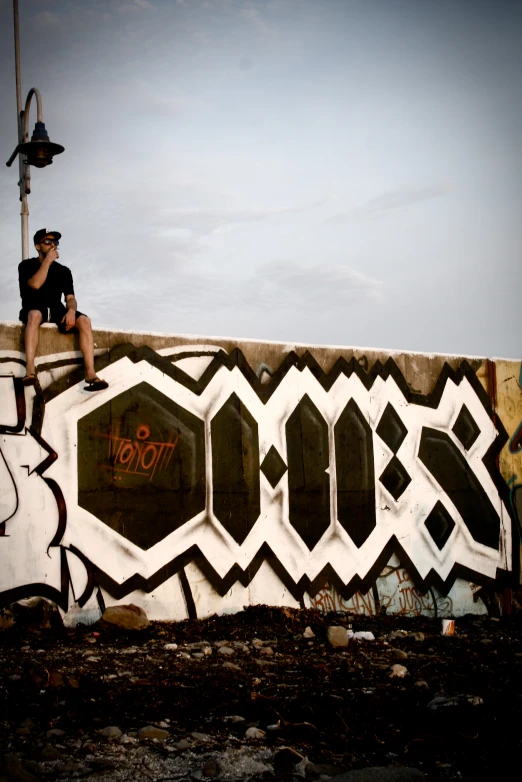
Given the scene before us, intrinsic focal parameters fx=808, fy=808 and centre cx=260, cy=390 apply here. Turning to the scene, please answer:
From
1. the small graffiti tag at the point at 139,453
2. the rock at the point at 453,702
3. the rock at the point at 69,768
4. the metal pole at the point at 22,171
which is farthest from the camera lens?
the metal pole at the point at 22,171

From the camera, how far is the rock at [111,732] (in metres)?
4.10

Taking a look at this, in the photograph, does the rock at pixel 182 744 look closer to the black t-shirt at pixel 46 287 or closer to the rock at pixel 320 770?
the rock at pixel 320 770

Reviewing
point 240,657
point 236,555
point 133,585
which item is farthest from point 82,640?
point 236,555

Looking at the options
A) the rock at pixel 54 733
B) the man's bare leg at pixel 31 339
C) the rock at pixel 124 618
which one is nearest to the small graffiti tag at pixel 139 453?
the man's bare leg at pixel 31 339

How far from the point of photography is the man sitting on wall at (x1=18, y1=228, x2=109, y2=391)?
7391 millimetres

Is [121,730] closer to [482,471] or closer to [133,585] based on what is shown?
[133,585]

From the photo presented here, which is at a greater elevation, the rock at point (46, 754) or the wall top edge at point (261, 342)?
the wall top edge at point (261, 342)

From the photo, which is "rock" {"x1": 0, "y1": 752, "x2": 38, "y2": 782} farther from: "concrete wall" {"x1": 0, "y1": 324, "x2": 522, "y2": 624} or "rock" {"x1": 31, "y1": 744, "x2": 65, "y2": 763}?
"concrete wall" {"x1": 0, "y1": 324, "x2": 522, "y2": 624}

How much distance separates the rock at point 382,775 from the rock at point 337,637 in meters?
3.25

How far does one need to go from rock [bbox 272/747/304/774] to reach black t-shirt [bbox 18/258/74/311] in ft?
16.1

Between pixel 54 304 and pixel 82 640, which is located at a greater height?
pixel 54 304

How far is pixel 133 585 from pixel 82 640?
2.98 feet

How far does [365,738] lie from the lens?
4113mm

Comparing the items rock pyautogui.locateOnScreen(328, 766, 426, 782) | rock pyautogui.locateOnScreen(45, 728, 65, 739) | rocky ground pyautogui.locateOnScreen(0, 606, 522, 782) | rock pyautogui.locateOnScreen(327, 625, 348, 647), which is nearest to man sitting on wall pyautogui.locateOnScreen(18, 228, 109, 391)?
rocky ground pyautogui.locateOnScreen(0, 606, 522, 782)
